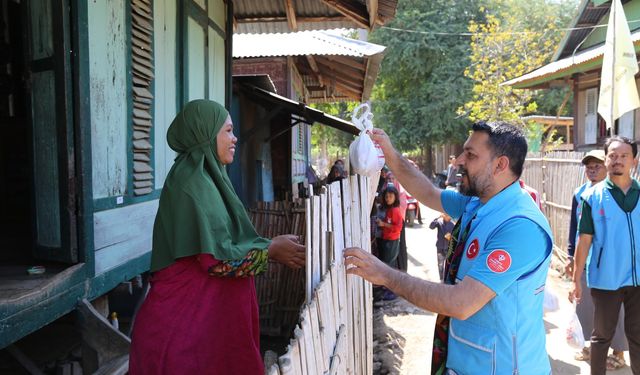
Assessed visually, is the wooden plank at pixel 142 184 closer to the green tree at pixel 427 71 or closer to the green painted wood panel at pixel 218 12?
the green painted wood panel at pixel 218 12

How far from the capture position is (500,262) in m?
1.84

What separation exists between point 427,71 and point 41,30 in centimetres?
2484

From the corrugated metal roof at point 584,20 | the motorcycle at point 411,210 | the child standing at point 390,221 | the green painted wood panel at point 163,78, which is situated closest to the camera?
the green painted wood panel at point 163,78

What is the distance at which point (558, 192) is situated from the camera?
917 cm

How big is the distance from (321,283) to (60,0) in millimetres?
2112

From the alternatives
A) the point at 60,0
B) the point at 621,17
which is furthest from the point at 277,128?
the point at 60,0

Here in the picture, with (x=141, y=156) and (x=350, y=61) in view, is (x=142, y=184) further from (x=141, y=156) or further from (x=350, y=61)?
(x=350, y=61)

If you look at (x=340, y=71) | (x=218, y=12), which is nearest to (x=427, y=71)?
(x=340, y=71)

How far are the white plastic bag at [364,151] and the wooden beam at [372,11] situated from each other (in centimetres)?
269

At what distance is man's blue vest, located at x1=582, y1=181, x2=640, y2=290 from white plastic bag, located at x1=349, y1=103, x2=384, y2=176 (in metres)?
2.45

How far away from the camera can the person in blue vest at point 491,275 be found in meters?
1.86

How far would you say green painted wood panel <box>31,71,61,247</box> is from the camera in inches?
104

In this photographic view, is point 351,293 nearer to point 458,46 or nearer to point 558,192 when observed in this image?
point 558,192

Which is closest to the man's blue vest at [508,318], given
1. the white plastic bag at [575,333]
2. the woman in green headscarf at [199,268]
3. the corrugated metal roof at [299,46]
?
the woman in green headscarf at [199,268]
